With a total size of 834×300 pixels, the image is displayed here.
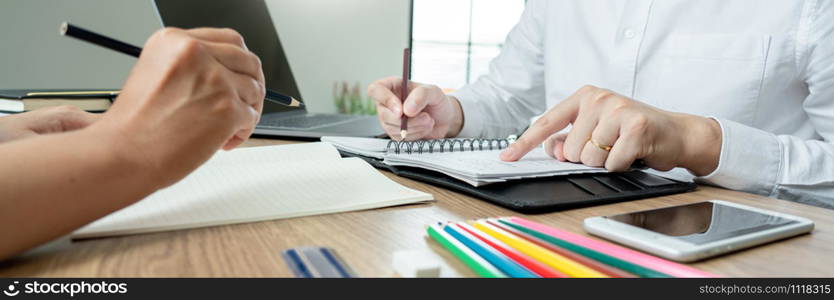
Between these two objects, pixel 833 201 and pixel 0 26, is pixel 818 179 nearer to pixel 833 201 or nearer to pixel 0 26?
pixel 833 201

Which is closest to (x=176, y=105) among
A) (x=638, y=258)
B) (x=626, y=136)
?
(x=638, y=258)

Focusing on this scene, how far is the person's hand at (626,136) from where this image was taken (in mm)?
580

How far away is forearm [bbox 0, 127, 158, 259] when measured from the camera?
278 mm

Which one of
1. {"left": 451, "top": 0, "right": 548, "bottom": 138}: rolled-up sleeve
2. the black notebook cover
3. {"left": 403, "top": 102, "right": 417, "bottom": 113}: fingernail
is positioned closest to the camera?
the black notebook cover

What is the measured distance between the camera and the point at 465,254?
29 centimetres

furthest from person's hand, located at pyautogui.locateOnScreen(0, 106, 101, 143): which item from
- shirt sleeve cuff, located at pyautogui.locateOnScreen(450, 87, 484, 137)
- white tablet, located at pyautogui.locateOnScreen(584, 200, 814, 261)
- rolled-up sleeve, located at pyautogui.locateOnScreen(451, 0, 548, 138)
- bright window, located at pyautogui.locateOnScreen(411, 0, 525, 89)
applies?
bright window, located at pyautogui.locateOnScreen(411, 0, 525, 89)

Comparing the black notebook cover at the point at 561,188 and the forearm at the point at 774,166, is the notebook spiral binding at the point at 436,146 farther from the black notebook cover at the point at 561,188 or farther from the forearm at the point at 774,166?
the forearm at the point at 774,166

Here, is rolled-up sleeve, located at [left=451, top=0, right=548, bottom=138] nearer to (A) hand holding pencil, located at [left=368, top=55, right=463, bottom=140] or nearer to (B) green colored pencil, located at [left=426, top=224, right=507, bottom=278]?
(A) hand holding pencil, located at [left=368, top=55, right=463, bottom=140]

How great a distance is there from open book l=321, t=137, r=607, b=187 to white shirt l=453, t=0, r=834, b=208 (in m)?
0.21

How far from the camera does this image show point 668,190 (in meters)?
0.54

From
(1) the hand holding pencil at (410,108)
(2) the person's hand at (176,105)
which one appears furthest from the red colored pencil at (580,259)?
(1) the hand holding pencil at (410,108)
